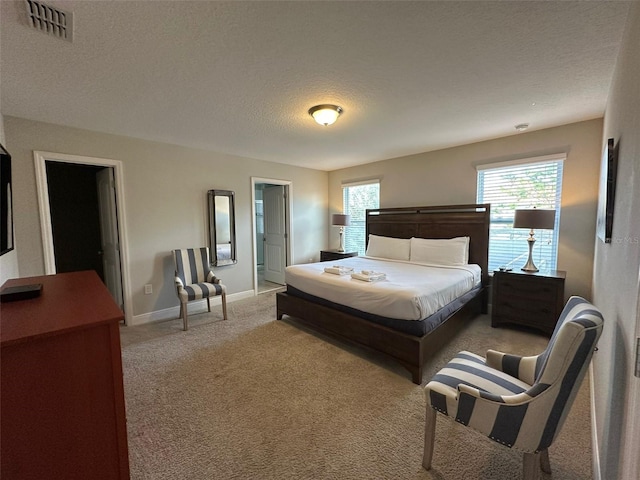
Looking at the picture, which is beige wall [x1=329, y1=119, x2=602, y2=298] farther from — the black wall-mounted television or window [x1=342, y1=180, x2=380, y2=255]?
the black wall-mounted television

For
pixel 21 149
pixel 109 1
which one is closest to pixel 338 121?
pixel 109 1

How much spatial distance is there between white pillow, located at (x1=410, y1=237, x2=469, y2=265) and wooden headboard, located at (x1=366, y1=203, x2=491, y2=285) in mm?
163

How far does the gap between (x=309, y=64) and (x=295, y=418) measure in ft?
8.16

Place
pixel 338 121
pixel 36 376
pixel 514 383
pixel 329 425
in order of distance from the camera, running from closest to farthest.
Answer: pixel 36 376 < pixel 514 383 < pixel 329 425 < pixel 338 121

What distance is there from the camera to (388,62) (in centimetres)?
190

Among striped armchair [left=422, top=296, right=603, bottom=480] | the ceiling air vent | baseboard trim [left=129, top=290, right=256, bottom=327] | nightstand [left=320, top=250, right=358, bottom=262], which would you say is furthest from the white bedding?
the ceiling air vent

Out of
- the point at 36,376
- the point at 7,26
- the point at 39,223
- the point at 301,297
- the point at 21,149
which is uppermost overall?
the point at 7,26

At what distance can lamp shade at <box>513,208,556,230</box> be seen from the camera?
3.03m

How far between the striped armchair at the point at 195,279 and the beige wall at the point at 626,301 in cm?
356

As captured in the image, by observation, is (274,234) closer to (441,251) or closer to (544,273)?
(441,251)

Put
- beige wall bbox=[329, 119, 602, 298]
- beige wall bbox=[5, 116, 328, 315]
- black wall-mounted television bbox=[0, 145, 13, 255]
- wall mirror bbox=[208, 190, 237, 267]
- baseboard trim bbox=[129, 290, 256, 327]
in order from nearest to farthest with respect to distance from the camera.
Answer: black wall-mounted television bbox=[0, 145, 13, 255], beige wall bbox=[5, 116, 328, 315], beige wall bbox=[329, 119, 602, 298], baseboard trim bbox=[129, 290, 256, 327], wall mirror bbox=[208, 190, 237, 267]

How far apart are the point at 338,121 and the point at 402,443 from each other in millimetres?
2940

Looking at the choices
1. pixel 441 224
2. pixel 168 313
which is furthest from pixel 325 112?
pixel 168 313

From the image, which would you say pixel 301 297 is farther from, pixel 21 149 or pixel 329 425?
pixel 21 149
